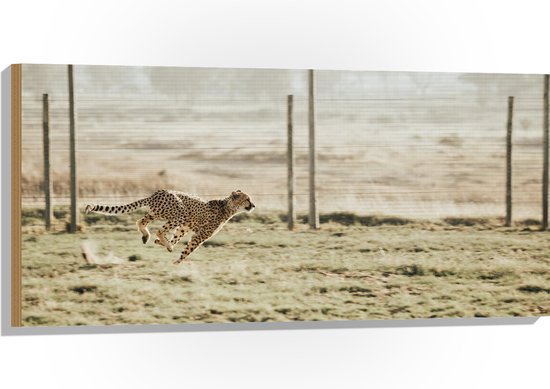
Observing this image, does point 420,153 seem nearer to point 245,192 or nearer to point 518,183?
point 518,183

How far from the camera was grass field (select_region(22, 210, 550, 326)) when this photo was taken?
627cm

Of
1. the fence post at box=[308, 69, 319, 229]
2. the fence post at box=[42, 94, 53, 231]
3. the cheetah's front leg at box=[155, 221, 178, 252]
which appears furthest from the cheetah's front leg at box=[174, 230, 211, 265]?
the fence post at box=[42, 94, 53, 231]

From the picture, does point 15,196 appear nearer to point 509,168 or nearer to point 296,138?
point 296,138

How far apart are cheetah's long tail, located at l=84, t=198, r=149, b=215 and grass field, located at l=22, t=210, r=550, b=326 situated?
57 millimetres

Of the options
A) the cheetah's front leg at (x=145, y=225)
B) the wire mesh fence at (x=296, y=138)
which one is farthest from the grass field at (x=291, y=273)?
the wire mesh fence at (x=296, y=138)

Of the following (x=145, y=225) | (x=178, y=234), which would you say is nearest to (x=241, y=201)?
(x=178, y=234)

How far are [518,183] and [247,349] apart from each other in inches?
105

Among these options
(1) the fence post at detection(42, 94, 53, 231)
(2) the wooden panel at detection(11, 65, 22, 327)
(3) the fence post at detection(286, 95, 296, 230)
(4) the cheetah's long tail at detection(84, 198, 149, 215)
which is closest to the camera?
(2) the wooden panel at detection(11, 65, 22, 327)

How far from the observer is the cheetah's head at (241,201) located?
6566mm

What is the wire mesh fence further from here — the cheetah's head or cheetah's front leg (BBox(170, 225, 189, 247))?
cheetah's front leg (BBox(170, 225, 189, 247))

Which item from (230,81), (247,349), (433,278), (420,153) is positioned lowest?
Answer: (247,349)

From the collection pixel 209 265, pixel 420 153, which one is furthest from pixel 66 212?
pixel 420 153

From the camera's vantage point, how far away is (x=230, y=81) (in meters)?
6.48
